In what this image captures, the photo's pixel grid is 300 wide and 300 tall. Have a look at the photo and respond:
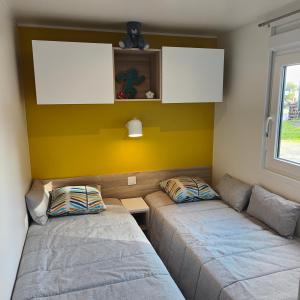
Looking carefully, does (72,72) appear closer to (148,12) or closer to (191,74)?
(148,12)

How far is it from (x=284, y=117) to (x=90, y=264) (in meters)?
1.93

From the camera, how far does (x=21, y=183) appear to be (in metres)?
2.23

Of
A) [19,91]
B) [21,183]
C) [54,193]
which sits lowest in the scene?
[54,193]

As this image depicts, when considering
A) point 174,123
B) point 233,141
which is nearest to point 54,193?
point 174,123

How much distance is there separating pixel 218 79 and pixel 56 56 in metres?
1.55

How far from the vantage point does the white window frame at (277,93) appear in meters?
2.23

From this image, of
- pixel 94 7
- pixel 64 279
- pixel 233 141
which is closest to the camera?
pixel 64 279

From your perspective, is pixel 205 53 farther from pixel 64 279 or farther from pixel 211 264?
pixel 64 279

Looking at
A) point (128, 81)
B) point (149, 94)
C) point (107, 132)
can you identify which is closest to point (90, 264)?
point (107, 132)

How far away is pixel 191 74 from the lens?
2.78 m

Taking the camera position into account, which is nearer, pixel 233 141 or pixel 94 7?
pixel 94 7

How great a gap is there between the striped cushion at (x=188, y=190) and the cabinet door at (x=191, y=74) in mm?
852

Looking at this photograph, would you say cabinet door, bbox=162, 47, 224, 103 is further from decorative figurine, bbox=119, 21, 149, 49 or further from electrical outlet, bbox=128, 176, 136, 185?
electrical outlet, bbox=128, 176, 136, 185

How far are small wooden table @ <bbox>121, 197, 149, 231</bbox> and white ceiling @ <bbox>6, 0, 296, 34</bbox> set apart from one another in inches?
69.0
